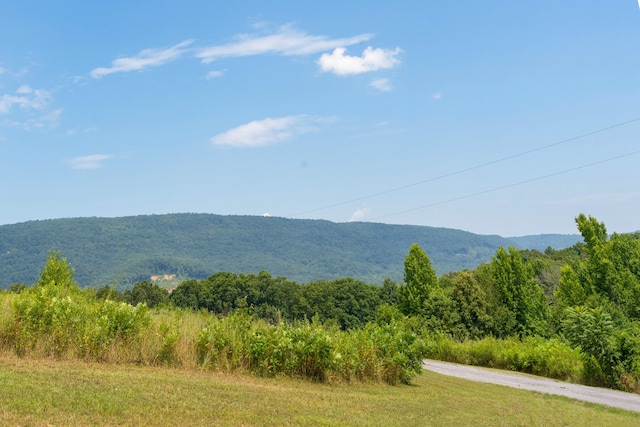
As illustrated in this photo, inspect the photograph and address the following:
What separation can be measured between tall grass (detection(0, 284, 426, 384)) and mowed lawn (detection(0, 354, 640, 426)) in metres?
0.53

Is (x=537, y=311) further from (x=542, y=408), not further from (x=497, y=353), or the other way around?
(x=542, y=408)

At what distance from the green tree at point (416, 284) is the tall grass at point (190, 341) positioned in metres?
51.5

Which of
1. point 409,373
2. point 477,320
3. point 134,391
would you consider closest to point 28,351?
point 134,391

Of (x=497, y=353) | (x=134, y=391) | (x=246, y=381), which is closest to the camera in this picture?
(x=134, y=391)

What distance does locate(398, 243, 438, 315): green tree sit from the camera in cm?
6419

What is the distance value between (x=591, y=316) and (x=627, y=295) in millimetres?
40343

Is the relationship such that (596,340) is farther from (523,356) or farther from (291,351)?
(291,351)

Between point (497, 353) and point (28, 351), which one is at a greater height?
point (28, 351)

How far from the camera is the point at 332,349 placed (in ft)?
40.3

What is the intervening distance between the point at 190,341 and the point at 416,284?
55358 millimetres

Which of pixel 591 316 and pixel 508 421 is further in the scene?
pixel 591 316

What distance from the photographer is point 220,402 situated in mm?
8164

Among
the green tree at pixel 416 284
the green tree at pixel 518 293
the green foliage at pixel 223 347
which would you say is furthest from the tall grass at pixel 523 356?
the green tree at pixel 416 284

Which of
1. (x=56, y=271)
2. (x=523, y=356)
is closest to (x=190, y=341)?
(x=56, y=271)
